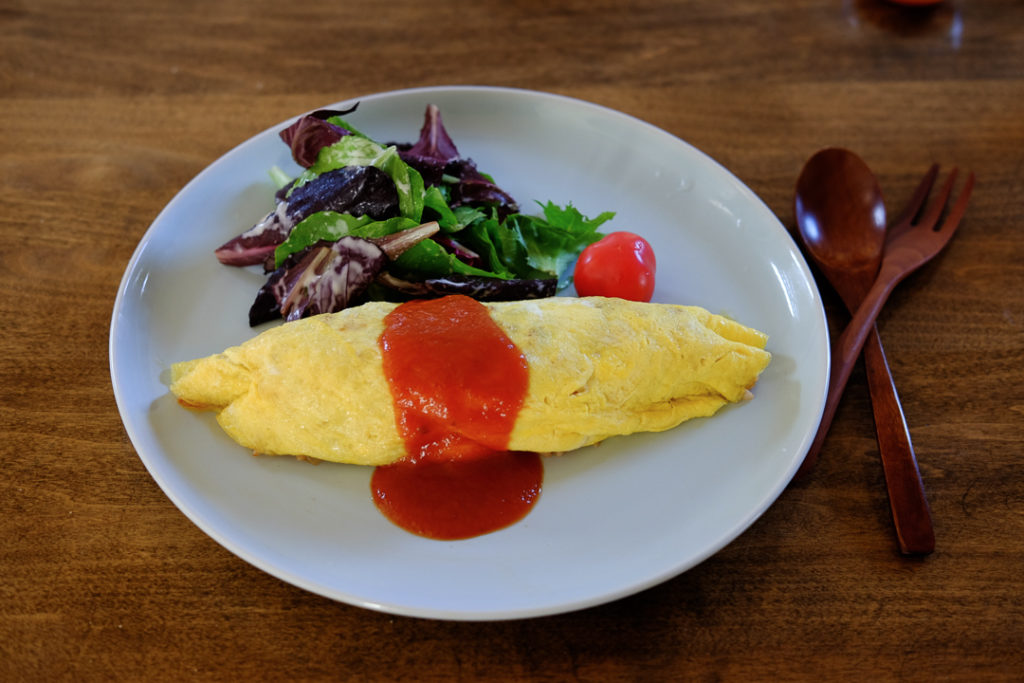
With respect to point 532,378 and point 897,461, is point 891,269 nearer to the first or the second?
point 897,461

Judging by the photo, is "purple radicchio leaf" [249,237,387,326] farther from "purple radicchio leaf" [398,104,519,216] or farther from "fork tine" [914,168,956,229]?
"fork tine" [914,168,956,229]

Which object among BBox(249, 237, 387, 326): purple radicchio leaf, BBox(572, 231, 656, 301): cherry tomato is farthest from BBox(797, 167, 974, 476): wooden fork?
BBox(249, 237, 387, 326): purple radicchio leaf

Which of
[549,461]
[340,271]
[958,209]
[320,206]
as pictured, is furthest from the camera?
[958,209]

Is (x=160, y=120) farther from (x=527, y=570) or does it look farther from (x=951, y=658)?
(x=951, y=658)

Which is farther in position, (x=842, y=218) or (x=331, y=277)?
(x=842, y=218)

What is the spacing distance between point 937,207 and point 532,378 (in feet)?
7.54

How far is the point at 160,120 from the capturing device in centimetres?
378

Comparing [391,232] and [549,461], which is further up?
[391,232]

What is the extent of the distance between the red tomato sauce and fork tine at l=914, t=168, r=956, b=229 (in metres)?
2.19

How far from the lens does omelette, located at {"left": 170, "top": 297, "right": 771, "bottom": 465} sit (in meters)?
2.40

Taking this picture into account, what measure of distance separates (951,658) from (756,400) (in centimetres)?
97

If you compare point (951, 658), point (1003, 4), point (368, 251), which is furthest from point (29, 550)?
point (1003, 4)

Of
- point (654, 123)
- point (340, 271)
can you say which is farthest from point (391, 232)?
point (654, 123)

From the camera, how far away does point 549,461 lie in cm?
251
